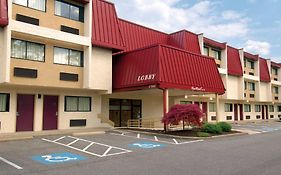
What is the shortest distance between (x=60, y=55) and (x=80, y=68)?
175cm

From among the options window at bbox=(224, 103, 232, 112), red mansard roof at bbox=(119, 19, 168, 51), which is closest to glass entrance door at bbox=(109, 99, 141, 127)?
red mansard roof at bbox=(119, 19, 168, 51)

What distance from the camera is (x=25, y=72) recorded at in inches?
709

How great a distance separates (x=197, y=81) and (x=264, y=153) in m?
11.2

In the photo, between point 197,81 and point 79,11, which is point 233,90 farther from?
point 79,11

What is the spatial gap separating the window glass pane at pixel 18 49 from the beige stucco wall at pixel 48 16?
1.52 metres

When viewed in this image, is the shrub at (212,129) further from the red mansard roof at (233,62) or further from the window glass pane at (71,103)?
the red mansard roof at (233,62)

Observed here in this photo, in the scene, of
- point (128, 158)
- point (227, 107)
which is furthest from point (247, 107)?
point (128, 158)

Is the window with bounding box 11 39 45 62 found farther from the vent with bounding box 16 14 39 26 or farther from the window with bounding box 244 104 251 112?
the window with bounding box 244 104 251 112

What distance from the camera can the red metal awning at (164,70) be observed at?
2028 centimetres

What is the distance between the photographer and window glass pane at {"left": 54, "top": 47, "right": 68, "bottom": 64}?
20.0 m

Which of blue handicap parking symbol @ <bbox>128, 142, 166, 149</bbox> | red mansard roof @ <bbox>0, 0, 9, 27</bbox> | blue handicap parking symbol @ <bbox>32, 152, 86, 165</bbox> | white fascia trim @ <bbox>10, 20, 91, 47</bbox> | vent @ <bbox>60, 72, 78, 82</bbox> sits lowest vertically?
blue handicap parking symbol @ <bbox>128, 142, 166, 149</bbox>

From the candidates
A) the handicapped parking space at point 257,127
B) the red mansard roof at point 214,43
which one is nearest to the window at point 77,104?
the handicapped parking space at point 257,127

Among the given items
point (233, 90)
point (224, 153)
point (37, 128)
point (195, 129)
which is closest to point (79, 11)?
point (37, 128)

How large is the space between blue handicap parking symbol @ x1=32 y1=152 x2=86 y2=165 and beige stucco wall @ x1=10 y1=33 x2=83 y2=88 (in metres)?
7.94
